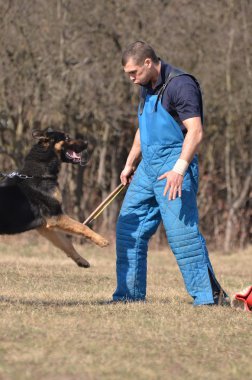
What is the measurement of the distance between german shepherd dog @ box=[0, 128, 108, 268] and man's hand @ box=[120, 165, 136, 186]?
634mm

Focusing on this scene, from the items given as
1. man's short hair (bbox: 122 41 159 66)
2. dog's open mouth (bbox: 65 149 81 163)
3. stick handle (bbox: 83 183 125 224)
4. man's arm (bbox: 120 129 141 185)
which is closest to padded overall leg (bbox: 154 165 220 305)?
man's arm (bbox: 120 129 141 185)

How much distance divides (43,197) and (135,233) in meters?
1.15

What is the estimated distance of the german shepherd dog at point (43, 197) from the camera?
7.49 meters

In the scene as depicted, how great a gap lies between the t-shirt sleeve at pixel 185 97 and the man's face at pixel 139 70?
232mm

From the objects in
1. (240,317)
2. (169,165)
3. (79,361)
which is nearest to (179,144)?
(169,165)

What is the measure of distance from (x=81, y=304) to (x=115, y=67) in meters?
9.94

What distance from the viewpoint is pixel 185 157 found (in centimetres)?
654

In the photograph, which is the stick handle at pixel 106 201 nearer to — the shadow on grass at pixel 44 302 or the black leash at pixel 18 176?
the black leash at pixel 18 176

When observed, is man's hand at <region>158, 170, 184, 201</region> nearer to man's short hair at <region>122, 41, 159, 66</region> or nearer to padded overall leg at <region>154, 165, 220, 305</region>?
padded overall leg at <region>154, 165, 220, 305</region>

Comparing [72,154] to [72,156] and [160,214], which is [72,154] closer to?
[72,156]

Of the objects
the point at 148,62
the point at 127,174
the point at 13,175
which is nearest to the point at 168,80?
the point at 148,62

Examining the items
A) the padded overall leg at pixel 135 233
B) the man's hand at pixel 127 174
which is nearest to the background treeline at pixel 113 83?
the man's hand at pixel 127 174

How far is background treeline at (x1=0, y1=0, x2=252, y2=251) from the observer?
1599 centimetres

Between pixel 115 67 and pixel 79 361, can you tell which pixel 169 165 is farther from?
pixel 115 67
